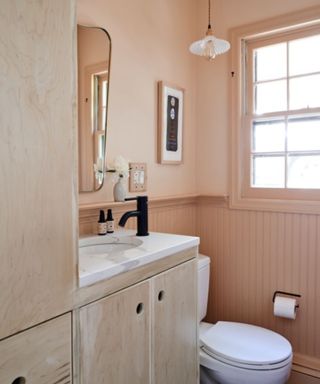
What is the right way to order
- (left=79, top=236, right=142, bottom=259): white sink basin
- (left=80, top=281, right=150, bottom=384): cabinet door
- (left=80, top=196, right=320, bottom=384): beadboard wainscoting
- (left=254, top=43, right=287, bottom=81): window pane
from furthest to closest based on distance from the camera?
1. (left=254, top=43, right=287, bottom=81): window pane
2. (left=80, top=196, right=320, bottom=384): beadboard wainscoting
3. (left=79, top=236, right=142, bottom=259): white sink basin
4. (left=80, top=281, right=150, bottom=384): cabinet door

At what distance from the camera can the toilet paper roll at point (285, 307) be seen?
6.29ft

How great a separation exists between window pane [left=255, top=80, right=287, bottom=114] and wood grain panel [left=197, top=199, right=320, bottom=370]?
688 mm

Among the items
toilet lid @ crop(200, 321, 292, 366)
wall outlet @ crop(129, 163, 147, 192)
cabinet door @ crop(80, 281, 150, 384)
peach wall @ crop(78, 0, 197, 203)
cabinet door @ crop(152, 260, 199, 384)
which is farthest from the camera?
wall outlet @ crop(129, 163, 147, 192)

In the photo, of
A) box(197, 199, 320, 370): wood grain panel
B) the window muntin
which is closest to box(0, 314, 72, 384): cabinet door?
box(197, 199, 320, 370): wood grain panel

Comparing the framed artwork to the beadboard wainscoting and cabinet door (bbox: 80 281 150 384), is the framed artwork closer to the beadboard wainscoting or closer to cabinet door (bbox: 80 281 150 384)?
the beadboard wainscoting

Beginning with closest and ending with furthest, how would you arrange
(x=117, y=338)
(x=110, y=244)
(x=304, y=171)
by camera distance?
(x=117, y=338) < (x=110, y=244) < (x=304, y=171)

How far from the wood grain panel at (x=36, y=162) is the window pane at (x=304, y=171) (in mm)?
1619

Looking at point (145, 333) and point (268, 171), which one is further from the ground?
point (268, 171)

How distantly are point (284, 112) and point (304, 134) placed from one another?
7.4 inches

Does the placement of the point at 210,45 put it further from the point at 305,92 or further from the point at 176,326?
the point at 176,326

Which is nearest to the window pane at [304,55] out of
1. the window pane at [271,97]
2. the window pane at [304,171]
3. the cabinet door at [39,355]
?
the window pane at [271,97]

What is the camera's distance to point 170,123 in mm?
2109

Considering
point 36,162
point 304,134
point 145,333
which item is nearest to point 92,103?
point 36,162

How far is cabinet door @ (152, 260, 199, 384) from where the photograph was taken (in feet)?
3.94
